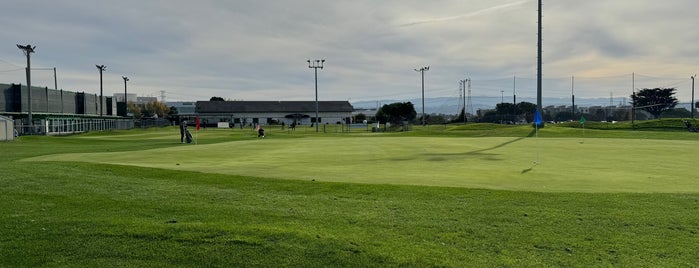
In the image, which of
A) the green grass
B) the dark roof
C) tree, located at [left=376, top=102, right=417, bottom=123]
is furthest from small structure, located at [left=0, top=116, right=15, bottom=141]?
the dark roof

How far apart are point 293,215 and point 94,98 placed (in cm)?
10992

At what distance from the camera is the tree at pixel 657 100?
399 ft

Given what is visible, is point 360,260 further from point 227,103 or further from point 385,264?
point 227,103

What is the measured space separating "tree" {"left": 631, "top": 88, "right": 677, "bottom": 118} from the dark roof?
241 ft

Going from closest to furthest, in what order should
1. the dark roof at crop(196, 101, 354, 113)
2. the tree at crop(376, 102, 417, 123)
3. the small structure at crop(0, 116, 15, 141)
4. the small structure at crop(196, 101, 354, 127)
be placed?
the small structure at crop(0, 116, 15, 141)
the tree at crop(376, 102, 417, 123)
the small structure at crop(196, 101, 354, 127)
the dark roof at crop(196, 101, 354, 113)

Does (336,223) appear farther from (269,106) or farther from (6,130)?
(269,106)

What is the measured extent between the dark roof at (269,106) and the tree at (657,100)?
73534 millimetres

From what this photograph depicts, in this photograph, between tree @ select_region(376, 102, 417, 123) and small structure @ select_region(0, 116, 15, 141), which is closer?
small structure @ select_region(0, 116, 15, 141)

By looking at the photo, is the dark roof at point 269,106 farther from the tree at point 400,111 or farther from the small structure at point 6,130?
the small structure at point 6,130

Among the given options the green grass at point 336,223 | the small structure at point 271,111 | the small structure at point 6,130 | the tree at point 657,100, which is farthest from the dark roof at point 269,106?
the green grass at point 336,223

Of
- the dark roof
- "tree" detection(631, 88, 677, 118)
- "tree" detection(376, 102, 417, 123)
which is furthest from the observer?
the dark roof

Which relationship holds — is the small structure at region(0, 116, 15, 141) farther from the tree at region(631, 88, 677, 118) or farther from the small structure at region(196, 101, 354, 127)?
the tree at region(631, 88, 677, 118)

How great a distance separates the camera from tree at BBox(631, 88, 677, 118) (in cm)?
12150

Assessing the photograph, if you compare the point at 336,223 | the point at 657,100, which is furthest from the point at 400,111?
the point at 336,223
